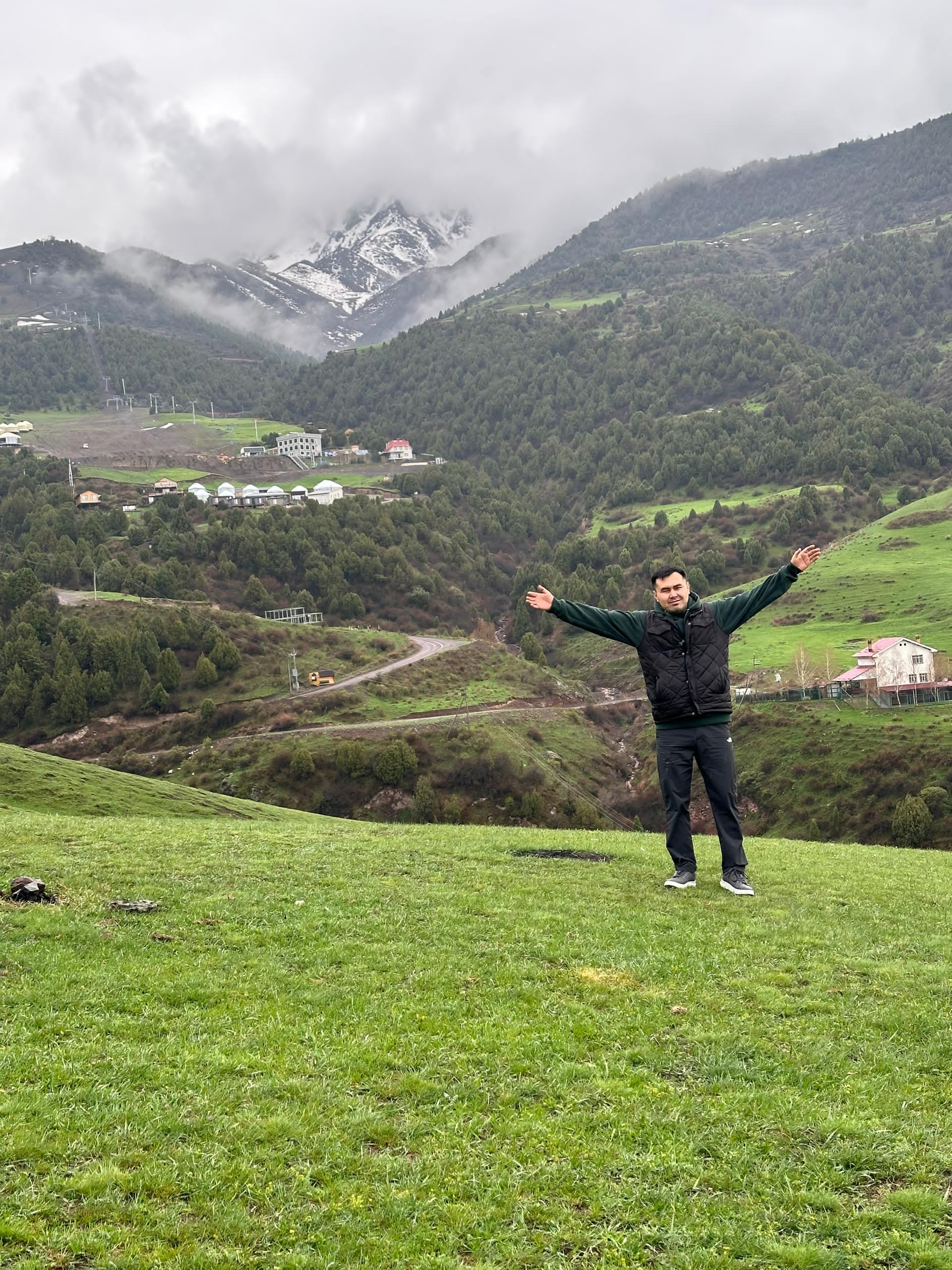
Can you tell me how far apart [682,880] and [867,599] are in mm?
138669

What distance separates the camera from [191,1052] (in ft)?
31.6

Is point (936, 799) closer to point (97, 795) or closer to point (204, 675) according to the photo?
point (97, 795)

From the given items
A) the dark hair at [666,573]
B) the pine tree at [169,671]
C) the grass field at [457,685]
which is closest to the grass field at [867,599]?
the grass field at [457,685]

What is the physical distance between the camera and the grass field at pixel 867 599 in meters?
126

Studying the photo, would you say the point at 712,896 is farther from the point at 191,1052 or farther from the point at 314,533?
the point at 314,533

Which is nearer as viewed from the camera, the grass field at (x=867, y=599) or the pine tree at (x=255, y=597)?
the grass field at (x=867, y=599)

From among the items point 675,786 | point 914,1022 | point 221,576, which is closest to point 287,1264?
point 914,1022

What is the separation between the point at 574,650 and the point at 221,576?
2584 inches

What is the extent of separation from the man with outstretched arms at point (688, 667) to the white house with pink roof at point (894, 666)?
9772 centimetres

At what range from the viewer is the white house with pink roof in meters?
105

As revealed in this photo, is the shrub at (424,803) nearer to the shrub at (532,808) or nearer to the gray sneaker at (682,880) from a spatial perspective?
the shrub at (532,808)

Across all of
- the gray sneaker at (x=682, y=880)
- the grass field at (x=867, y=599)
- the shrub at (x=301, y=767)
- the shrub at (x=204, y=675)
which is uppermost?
the grass field at (x=867, y=599)

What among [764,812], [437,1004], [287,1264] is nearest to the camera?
[287,1264]

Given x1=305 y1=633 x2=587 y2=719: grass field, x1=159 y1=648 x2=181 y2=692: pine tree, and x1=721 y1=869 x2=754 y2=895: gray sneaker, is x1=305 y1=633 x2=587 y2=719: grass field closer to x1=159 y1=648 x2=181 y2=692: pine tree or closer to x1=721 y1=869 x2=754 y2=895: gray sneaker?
x1=159 y1=648 x2=181 y2=692: pine tree
